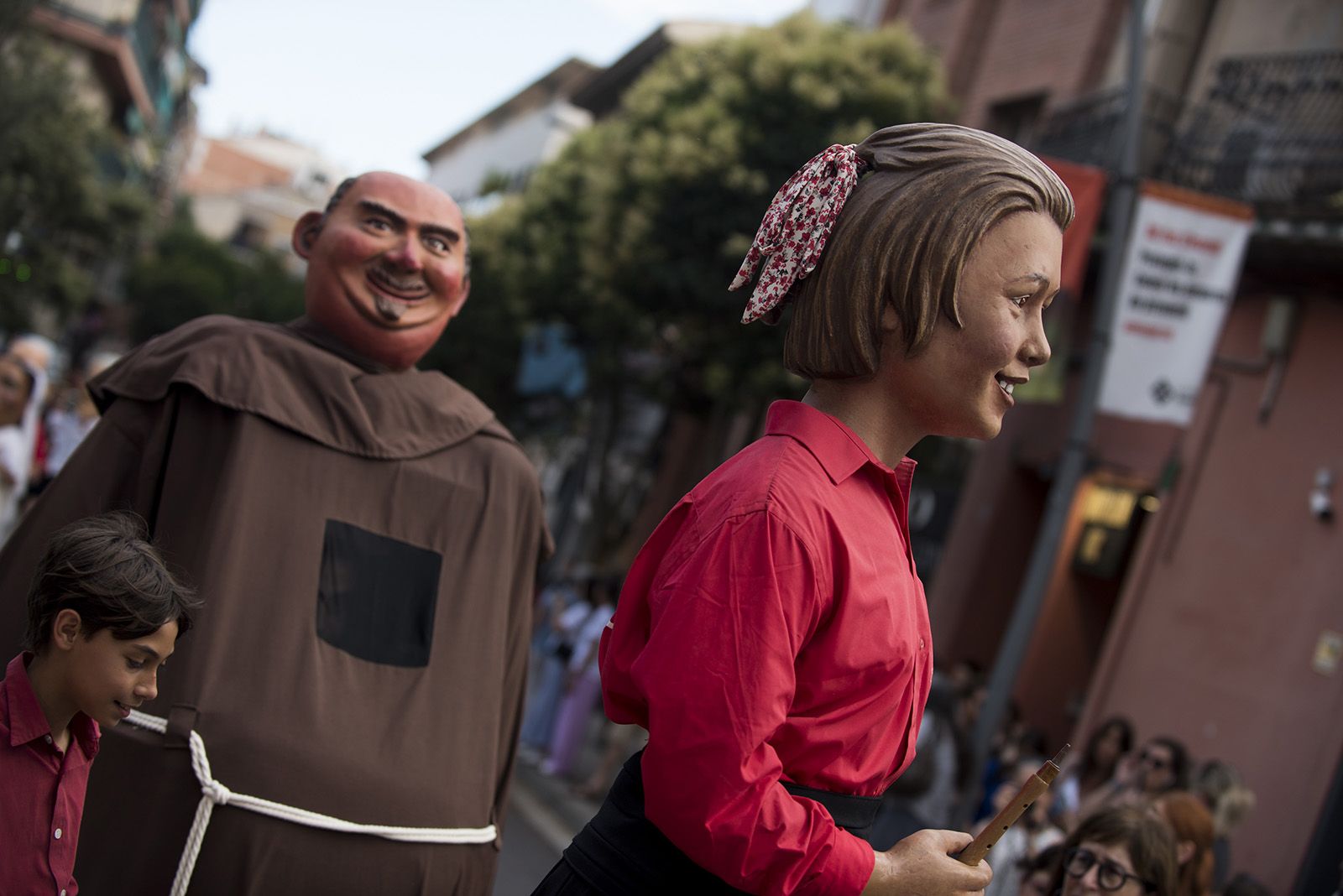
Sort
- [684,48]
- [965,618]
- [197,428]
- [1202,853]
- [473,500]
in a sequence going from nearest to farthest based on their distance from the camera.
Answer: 1. [197,428]
2. [473,500]
3. [1202,853]
4. [965,618]
5. [684,48]

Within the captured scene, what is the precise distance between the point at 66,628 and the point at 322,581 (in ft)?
2.75

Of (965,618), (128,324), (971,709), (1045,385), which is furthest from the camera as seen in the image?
(128,324)

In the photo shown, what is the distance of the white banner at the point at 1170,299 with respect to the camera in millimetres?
8609

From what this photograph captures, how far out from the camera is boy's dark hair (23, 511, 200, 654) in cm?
220

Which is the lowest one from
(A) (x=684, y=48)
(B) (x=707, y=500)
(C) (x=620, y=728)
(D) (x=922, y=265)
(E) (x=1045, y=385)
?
(C) (x=620, y=728)

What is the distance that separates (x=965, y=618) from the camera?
14.5 meters

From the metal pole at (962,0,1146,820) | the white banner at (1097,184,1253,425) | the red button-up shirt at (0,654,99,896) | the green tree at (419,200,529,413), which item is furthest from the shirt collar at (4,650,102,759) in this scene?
the green tree at (419,200,529,413)

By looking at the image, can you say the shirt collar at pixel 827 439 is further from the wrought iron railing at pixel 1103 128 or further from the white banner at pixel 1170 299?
the wrought iron railing at pixel 1103 128

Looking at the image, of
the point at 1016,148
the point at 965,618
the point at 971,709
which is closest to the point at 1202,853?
the point at 1016,148

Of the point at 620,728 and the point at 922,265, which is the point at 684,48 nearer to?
the point at 620,728

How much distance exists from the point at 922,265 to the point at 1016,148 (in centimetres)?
28

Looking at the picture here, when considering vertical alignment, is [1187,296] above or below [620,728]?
above

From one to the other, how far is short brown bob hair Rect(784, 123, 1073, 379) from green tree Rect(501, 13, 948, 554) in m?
10.9

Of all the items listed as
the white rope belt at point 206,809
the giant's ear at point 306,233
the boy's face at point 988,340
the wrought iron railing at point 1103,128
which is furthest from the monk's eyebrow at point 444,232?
the wrought iron railing at point 1103,128
